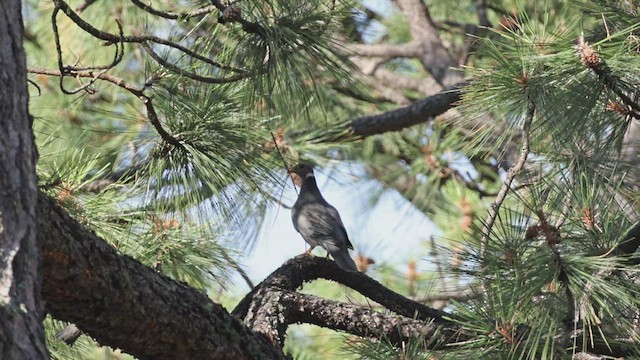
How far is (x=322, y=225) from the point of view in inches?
→ 126

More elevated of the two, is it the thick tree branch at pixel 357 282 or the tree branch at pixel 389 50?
the tree branch at pixel 389 50

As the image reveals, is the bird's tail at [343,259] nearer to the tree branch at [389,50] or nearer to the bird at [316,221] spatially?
the bird at [316,221]

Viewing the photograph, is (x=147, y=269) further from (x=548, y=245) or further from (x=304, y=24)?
(x=304, y=24)

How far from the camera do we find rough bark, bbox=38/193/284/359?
1327mm

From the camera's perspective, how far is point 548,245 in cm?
164

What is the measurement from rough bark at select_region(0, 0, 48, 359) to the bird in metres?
1.85

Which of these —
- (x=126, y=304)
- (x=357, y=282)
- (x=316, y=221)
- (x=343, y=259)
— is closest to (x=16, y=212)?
(x=126, y=304)

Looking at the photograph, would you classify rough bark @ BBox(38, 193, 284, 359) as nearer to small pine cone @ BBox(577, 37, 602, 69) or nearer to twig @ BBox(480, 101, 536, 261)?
twig @ BBox(480, 101, 536, 261)

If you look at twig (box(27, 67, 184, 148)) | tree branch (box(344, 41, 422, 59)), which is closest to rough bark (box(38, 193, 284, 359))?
twig (box(27, 67, 184, 148))

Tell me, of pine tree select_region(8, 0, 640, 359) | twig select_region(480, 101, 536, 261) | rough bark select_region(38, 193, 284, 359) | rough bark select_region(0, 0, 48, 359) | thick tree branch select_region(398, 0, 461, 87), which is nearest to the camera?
rough bark select_region(0, 0, 48, 359)

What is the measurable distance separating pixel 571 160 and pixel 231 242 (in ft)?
3.56

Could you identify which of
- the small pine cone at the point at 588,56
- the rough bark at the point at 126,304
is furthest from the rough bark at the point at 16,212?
the small pine cone at the point at 588,56

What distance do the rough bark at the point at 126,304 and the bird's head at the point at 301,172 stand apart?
5.58ft

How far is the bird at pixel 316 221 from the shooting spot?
3119 millimetres
